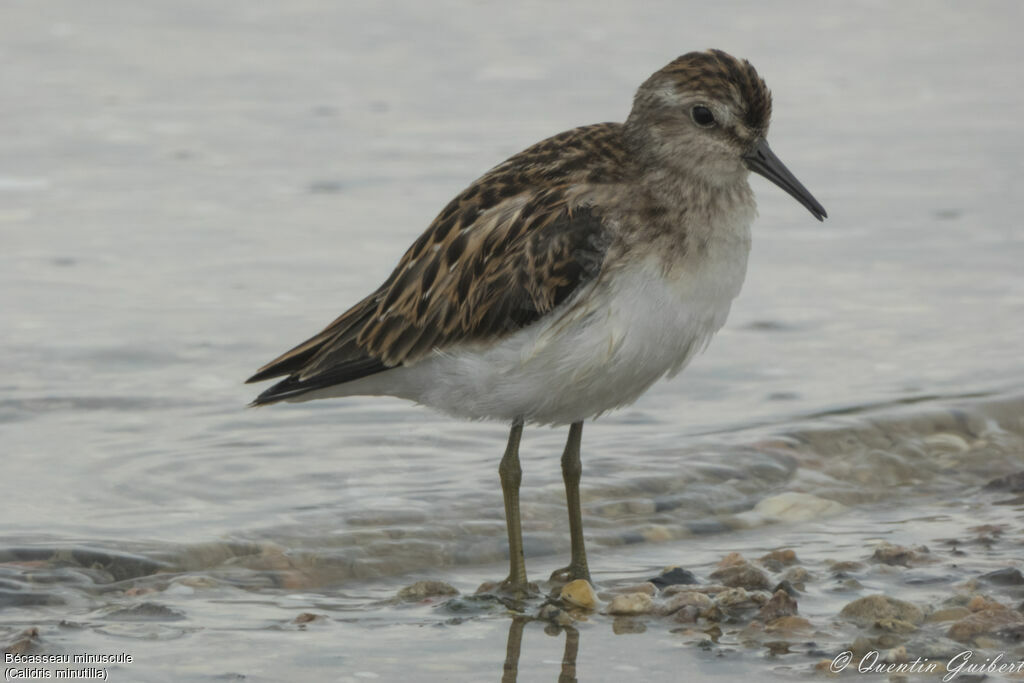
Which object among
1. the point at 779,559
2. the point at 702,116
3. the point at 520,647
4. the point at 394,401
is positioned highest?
the point at 702,116

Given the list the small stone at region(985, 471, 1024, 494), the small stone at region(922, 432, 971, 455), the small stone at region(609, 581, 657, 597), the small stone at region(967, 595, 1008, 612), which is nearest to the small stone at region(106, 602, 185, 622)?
the small stone at region(609, 581, 657, 597)

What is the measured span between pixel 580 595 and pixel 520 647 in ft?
1.67

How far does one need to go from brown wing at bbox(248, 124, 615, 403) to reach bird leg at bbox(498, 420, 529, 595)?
56cm

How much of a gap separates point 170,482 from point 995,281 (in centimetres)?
575

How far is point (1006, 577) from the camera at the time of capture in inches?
276

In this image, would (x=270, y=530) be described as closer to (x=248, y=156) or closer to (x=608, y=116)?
(x=248, y=156)

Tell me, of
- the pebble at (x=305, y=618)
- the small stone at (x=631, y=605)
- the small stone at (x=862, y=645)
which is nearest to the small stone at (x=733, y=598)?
the small stone at (x=631, y=605)

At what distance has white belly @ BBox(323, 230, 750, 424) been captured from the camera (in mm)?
6758

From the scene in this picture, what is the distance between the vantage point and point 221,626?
22.1 ft

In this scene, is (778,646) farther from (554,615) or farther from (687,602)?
(554,615)

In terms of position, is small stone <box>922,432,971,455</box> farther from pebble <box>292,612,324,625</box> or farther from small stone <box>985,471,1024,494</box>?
pebble <box>292,612,324,625</box>

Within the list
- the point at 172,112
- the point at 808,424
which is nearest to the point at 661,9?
the point at 172,112

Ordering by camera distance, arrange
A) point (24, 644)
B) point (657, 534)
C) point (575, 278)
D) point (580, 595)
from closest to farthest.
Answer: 1. point (24, 644)
2. point (575, 278)
3. point (580, 595)
4. point (657, 534)

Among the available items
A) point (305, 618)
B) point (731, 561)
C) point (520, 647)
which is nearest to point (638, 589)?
point (731, 561)
